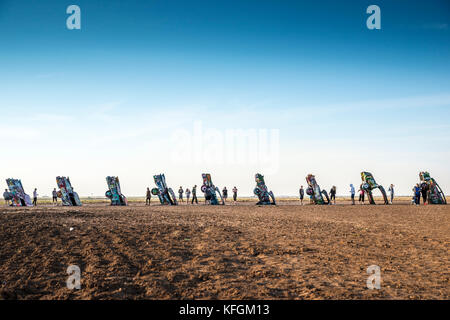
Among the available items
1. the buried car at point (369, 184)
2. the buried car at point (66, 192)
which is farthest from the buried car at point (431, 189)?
the buried car at point (66, 192)

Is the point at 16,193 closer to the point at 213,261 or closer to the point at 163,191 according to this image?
the point at 163,191

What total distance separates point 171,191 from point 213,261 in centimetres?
2800

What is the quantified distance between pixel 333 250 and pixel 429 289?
3.82 m

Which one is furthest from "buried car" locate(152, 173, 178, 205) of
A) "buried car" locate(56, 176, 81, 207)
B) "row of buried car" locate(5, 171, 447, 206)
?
"buried car" locate(56, 176, 81, 207)

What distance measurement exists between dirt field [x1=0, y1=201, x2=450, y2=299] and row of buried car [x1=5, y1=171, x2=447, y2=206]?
21.0m

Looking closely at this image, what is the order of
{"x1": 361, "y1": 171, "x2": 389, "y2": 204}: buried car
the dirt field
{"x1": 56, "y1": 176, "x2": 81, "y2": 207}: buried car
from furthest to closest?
{"x1": 361, "y1": 171, "x2": 389, "y2": 204}: buried car < {"x1": 56, "y1": 176, "x2": 81, "y2": 207}: buried car < the dirt field

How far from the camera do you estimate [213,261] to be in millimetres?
9898

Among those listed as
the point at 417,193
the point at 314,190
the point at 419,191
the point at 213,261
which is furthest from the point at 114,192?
the point at 419,191

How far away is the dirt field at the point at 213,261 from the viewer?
25.1 feet

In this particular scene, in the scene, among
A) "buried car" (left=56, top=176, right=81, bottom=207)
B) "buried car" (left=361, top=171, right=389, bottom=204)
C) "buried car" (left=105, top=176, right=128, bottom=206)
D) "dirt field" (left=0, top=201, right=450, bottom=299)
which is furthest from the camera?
"buried car" (left=361, top=171, right=389, bottom=204)

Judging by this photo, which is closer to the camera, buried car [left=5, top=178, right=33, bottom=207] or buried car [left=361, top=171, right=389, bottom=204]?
buried car [left=5, top=178, right=33, bottom=207]

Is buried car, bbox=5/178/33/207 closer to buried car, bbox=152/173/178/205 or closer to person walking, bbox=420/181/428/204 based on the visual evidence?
buried car, bbox=152/173/178/205

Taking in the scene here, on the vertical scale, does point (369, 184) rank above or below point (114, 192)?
above

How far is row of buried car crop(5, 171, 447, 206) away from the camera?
34906mm
